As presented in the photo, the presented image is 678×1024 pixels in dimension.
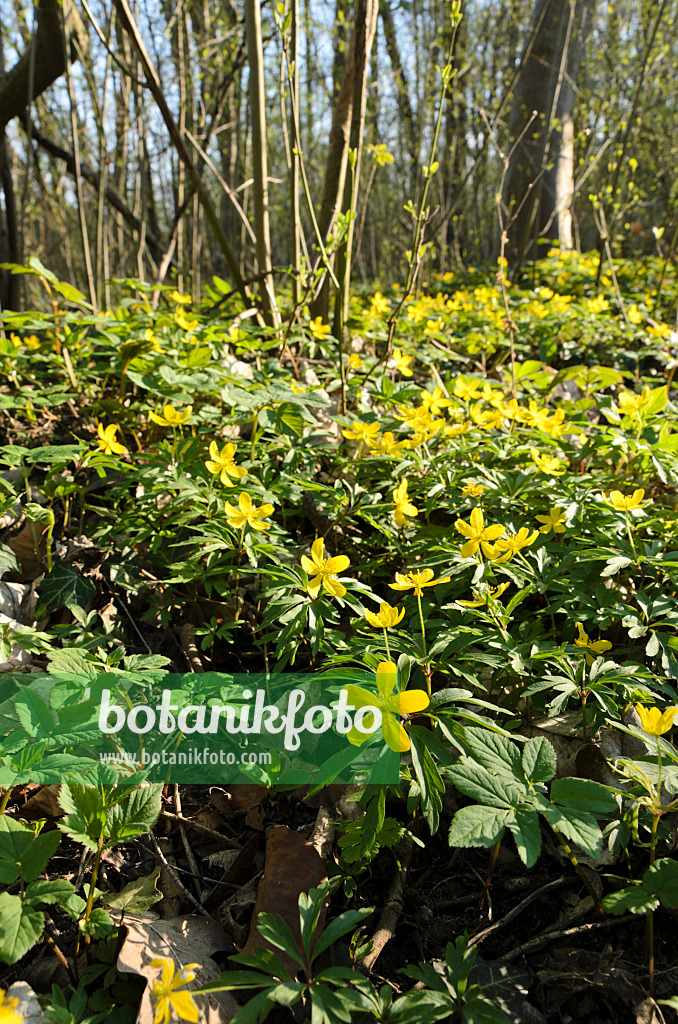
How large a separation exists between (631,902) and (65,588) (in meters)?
1.55

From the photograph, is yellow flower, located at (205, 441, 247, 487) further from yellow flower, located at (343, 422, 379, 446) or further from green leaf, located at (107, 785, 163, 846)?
green leaf, located at (107, 785, 163, 846)

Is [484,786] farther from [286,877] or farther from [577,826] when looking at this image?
[286,877]

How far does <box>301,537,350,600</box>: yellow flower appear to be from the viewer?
4.37 feet

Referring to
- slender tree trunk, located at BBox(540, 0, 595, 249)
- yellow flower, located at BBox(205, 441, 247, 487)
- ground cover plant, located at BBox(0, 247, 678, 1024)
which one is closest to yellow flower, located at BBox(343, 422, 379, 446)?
ground cover plant, located at BBox(0, 247, 678, 1024)

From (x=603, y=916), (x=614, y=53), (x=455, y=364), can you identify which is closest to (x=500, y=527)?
(x=603, y=916)

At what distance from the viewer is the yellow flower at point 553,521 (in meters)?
1.64

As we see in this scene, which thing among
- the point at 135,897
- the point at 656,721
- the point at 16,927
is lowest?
the point at 135,897

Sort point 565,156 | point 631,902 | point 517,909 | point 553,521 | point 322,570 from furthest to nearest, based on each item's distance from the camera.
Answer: point 565,156, point 553,521, point 322,570, point 517,909, point 631,902

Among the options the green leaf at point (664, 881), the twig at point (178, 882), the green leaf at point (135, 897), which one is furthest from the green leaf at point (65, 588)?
the green leaf at point (664, 881)

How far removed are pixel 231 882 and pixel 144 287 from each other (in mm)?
2819

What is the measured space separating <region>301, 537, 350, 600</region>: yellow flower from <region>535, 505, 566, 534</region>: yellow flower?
23.6 inches

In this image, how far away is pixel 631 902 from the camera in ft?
3.23

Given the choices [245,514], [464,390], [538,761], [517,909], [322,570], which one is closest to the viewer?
[538,761]

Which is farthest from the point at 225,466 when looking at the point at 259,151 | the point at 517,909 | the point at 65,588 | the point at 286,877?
the point at 259,151
